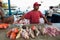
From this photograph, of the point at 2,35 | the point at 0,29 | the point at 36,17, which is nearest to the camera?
the point at 2,35

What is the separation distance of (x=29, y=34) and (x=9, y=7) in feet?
7.96

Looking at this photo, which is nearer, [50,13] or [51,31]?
[51,31]

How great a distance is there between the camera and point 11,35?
186cm

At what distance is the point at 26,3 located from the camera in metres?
4.22

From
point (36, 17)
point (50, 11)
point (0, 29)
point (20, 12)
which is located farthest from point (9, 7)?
point (0, 29)

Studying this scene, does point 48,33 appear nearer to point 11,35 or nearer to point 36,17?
point 11,35

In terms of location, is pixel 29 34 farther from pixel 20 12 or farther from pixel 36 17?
pixel 20 12

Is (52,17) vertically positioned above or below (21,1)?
below

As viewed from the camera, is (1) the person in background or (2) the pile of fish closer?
(2) the pile of fish

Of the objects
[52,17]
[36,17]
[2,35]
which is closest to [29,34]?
[2,35]

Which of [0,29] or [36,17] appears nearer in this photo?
[0,29]

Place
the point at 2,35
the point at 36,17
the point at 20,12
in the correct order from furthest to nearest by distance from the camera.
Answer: the point at 20,12 → the point at 36,17 → the point at 2,35

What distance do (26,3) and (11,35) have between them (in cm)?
246

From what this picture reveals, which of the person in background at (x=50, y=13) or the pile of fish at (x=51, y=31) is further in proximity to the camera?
the person in background at (x=50, y=13)
